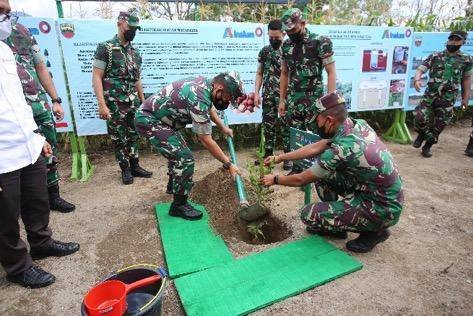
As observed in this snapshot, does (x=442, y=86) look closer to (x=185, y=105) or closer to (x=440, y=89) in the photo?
(x=440, y=89)

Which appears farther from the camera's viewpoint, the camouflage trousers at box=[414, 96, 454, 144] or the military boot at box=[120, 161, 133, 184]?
the camouflage trousers at box=[414, 96, 454, 144]

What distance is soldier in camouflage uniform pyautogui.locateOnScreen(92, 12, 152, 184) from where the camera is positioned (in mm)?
3844

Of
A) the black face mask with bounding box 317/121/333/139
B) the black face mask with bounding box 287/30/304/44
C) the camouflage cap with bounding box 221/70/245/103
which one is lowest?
the black face mask with bounding box 317/121/333/139

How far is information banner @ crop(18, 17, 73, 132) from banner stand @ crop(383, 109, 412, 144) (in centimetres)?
570

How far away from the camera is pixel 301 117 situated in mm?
4168

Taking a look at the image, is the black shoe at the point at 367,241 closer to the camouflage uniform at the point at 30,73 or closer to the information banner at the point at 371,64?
the camouflage uniform at the point at 30,73

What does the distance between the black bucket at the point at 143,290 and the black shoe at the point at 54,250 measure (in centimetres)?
115

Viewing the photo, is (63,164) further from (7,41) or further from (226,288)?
(226,288)

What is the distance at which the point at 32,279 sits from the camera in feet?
8.04

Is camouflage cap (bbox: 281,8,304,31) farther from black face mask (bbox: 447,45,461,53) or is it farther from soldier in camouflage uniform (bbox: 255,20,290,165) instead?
black face mask (bbox: 447,45,461,53)

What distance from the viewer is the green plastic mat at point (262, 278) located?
2.24 meters

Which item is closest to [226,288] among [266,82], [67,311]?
[67,311]

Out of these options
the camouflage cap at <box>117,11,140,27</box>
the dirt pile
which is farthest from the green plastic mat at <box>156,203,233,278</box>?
the camouflage cap at <box>117,11,140,27</box>

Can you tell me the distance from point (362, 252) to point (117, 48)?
3.42 m
